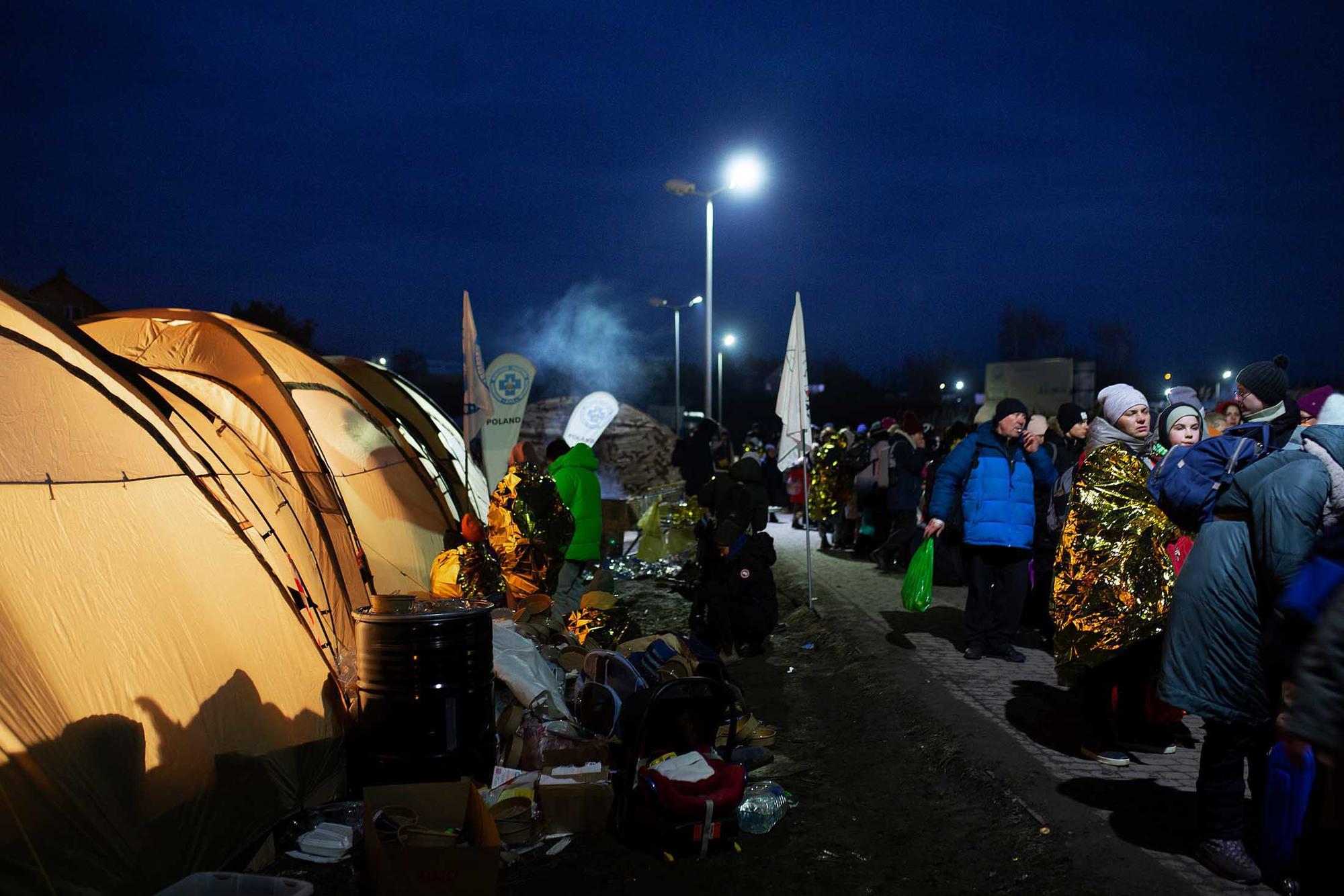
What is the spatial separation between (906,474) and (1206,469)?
25.7 ft

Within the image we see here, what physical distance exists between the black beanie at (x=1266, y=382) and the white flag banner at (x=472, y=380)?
595 centimetres

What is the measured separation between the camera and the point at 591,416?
47.1ft

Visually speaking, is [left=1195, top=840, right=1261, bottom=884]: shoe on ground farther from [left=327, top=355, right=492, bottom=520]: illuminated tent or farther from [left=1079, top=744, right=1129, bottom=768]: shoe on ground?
[left=327, top=355, right=492, bottom=520]: illuminated tent

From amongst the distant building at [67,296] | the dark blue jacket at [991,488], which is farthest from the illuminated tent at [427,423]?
the distant building at [67,296]

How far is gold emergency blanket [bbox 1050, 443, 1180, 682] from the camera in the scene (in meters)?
4.82

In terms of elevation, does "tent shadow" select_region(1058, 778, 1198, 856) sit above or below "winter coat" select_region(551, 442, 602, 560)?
below

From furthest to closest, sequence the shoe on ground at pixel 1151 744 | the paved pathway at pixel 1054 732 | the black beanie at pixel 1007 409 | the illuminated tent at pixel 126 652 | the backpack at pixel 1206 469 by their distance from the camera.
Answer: the black beanie at pixel 1007 409 → the shoe on ground at pixel 1151 744 → the paved pathway at pixel 1054 732 → the backpack at pixel 1206 469 → the illuminated tent at pixel 126 652

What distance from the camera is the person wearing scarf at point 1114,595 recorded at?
15.9ft

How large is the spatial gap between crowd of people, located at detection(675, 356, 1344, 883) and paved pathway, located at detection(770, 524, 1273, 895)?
0.12 metres

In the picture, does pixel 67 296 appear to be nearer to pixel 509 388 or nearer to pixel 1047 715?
pixel 509 388

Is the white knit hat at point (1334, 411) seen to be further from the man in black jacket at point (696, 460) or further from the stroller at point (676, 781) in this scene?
the man in black jacket at point (696, 460)

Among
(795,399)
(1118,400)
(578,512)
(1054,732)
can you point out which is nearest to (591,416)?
(795,399)

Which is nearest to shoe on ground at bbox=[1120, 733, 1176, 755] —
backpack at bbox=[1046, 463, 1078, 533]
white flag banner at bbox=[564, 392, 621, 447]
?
backpack at bbox=[1046, 463, 1078, 533]

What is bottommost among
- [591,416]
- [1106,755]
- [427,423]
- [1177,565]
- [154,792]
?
[1106,755]
